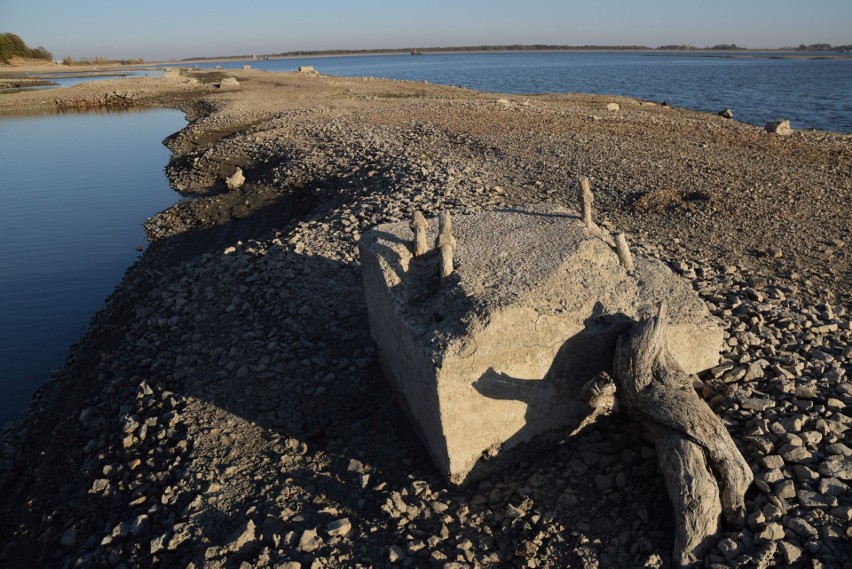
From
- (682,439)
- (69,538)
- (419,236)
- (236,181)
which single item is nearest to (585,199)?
(419,236)

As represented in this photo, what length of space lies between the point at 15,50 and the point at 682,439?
4553 inches

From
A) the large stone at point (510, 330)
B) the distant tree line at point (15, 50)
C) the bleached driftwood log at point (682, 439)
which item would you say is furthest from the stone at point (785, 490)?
the distant tree line at point (15, 50)

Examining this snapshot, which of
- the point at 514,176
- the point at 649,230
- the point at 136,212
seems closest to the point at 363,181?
the point at 514,176

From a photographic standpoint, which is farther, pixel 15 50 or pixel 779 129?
pixel 15 50

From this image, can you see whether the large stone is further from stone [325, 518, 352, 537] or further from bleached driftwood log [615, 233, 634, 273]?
stone [325, 518, 352, 537]

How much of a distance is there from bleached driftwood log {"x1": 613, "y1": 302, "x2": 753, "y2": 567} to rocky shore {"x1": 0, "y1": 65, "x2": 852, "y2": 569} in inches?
6.3

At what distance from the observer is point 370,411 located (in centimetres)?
574

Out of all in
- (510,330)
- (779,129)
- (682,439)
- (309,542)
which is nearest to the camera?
(682,439)

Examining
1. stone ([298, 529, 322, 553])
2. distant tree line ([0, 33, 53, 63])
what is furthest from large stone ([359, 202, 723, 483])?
distant tree line ([0, 33, 53, 63])

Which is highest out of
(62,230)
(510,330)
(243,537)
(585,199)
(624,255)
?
(585,199)

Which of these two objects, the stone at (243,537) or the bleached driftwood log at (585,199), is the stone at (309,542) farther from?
the bleached driftwood log at (585,199)

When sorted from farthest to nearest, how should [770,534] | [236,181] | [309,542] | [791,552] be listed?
[236,181], [309,542], [770,534], [791,552]

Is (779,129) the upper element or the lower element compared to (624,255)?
lower

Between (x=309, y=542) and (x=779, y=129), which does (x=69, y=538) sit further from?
(x=779, y=129)
